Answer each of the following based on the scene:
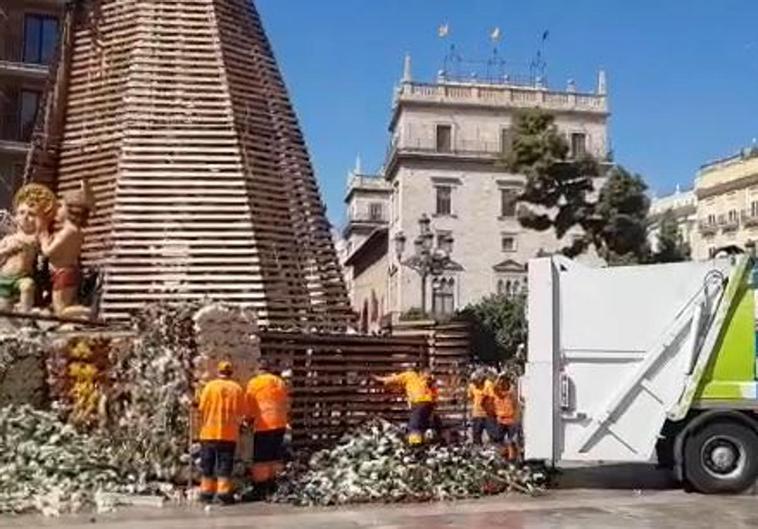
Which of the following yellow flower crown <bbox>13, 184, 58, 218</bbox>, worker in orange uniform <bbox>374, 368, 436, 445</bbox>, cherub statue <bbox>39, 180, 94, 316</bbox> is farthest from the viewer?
yellow flower crown <bbox>13, 184, 58, 218</bbox>

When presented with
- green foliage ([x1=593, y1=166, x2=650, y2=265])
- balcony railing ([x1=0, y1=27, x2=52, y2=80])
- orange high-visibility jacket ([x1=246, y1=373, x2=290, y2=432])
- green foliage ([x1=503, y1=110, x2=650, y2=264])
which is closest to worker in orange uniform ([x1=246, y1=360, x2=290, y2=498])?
orange high-visibility jacket ([x1=246, y1=373, x2=290, y2=432])

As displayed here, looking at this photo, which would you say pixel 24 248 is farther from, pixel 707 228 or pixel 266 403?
pixel 707 228

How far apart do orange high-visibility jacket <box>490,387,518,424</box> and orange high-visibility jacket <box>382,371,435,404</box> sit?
172cm

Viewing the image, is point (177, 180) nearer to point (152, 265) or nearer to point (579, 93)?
point (152, 265)

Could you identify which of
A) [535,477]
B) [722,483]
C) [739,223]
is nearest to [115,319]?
→ [535,477]

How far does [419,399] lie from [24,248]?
18.9 feet

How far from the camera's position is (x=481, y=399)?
1733 cm

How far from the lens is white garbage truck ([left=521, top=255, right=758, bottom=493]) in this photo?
14.0m

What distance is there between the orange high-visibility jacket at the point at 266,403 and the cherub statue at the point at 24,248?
4.09 metres

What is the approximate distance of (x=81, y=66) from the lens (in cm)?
1886

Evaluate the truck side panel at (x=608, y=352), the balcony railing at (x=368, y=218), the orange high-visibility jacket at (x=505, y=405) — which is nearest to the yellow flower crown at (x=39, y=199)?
the truck side panel at (x=608, y=352)

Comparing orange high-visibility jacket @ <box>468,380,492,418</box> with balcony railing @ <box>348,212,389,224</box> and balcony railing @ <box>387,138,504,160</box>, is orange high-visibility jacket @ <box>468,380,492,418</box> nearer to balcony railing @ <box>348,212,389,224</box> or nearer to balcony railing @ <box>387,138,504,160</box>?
balcony railing @ <box>387,138,504,160</box>

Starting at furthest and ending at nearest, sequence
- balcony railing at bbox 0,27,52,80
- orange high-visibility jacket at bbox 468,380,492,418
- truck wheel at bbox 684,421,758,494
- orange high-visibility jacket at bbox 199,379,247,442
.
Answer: balcony railing at bbox 0,27,52,80 → orange high-visibility jacket at bbox 468,380,492,418 → truck wheel at bbox 684,421,758,494 → orange high-visibility jacket at bbox 199,379,247,442

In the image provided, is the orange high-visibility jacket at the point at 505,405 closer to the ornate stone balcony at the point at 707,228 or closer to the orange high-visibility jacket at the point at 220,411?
the orange high-visibility jacket at the point at 220,411
